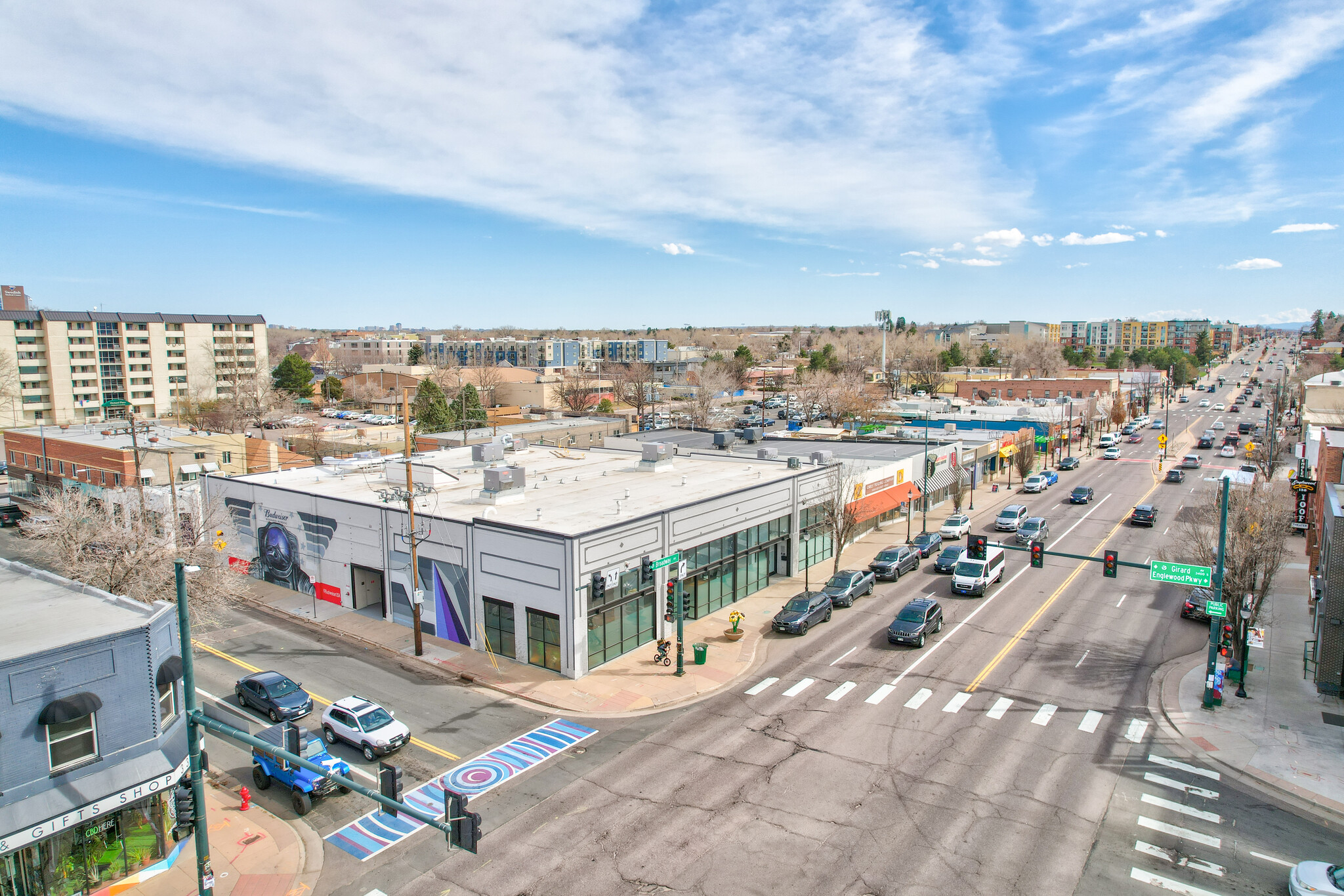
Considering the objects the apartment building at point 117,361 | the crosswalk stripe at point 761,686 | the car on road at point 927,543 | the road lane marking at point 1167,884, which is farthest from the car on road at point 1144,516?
the apartment building at point 117,361

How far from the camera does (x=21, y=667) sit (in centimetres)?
1395

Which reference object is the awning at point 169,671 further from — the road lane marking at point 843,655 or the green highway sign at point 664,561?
the road lane marking at point 843,655

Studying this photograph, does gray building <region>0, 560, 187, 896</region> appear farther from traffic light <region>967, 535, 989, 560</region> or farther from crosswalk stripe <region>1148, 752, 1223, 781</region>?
traffic light <region>967, 535, 989, 560</region>

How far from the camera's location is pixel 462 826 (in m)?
10.6

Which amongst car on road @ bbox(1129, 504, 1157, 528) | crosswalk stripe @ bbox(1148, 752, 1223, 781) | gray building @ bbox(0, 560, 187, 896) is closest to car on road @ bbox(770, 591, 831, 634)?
crosswalk stripe @ bbox(1148, 752, 1223, 781)

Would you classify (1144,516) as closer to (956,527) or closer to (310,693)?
(956,527)

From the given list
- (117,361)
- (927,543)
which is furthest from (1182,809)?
(117,361)

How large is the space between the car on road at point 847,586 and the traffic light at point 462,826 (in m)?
24.0

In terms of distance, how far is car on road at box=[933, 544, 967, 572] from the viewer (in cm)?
3888

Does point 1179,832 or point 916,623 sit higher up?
point 916,623

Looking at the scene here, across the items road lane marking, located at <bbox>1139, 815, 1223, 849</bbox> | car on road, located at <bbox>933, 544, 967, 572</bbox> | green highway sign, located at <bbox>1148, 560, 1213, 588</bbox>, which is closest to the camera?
road lane marking, located at <bbox>1139, 815, 1223, 849</bbox>

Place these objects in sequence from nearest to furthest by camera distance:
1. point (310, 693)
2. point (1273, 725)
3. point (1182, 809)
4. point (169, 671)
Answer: point (169, 671), point (1182, 809), point (1273, 725), point (310, 693)

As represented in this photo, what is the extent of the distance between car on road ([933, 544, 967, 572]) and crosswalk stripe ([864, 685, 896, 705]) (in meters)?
13.7

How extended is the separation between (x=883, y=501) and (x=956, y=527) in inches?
223
